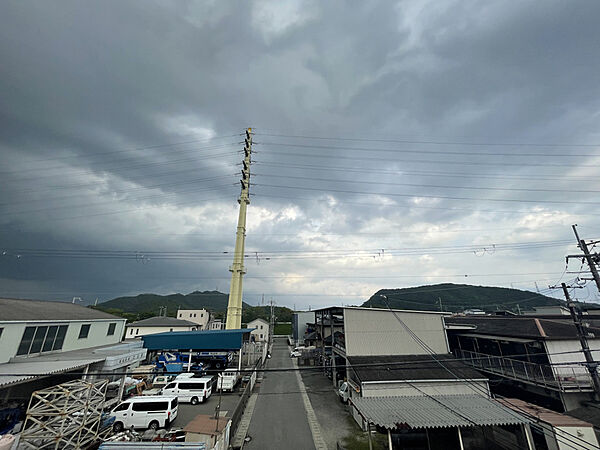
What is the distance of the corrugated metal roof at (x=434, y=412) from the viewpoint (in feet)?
39.1

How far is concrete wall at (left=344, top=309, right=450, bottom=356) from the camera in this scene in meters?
21.1

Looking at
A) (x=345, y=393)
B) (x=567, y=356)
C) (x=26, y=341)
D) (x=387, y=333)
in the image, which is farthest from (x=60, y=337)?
(x=567, y=356)

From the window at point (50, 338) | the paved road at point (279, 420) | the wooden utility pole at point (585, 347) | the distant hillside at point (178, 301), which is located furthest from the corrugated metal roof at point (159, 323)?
the distant hillside at point (178, 301)

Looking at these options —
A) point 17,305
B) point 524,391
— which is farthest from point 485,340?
point 17,305

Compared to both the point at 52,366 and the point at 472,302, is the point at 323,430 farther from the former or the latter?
the point at 472,302

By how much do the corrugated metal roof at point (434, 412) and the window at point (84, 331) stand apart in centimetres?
2303

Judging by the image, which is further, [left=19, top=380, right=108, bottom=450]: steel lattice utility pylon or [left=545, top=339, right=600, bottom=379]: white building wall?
[left=545, top=339, right=600, bottom=379]: white building wall

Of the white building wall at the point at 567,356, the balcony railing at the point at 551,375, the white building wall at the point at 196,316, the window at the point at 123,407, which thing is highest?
the white building wall at the point at 196,316

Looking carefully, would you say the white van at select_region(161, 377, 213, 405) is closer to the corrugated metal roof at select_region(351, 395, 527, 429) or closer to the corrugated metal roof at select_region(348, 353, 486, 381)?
the corrugated metal roof at select_region(348, 353, 486, 381)

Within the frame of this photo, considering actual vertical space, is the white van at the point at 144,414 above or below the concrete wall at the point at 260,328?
below

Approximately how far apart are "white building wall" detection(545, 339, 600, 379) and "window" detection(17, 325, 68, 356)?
1348 inches

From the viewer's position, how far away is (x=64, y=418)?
38.2ft

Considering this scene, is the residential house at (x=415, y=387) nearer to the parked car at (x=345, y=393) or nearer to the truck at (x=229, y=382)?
the parked car at (x=345, y=393)

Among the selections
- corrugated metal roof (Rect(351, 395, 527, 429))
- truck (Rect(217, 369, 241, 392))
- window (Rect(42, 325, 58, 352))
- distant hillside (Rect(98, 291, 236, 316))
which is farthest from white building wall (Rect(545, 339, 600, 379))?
distant hillside (Rect(98, 291, 236, 316))
